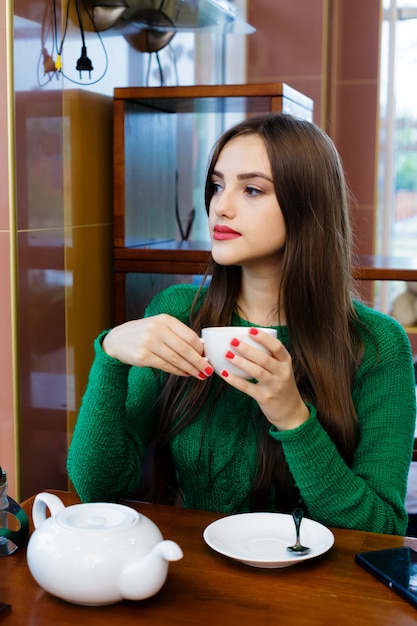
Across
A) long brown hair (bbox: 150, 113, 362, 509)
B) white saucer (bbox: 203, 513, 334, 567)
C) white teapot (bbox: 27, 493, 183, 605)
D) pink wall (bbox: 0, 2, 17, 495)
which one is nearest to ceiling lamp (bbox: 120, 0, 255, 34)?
pink wall (bbox: 0, 2, 17, 495)

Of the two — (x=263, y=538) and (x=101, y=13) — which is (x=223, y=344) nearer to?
(x=263, y=538)

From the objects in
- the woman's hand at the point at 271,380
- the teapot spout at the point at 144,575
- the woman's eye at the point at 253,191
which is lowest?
the teapot spout at the point at 144,575

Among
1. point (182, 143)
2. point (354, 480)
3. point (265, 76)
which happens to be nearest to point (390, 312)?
point (265, 76)

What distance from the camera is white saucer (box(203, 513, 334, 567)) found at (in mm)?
1048

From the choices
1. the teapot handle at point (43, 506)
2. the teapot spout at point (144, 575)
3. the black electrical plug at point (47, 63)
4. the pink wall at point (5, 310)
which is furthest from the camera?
the black electrical plug at point (47, 63)

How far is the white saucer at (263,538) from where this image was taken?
41.3 inches

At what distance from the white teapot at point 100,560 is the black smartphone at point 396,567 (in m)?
0.28

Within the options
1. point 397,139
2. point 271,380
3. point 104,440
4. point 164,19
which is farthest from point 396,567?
point 397,139

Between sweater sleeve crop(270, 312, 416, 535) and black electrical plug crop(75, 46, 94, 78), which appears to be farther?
black electrical plug crop(75, 46, 94, 78)

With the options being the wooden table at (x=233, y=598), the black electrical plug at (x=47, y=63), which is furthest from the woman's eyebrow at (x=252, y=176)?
the wooden table at (x=233, y=598)

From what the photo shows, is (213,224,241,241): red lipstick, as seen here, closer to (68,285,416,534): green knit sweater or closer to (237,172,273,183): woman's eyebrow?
(237,172,273,183): woman's eyebrow

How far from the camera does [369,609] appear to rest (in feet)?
3.15

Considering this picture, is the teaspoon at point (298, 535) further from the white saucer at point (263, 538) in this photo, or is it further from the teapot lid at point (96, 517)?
the teapot lid at point (96, 517)

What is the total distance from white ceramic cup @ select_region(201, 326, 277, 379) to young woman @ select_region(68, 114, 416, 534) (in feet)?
0.67
